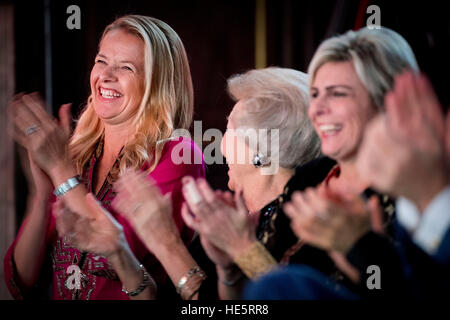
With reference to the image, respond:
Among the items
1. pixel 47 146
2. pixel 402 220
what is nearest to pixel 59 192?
pixel 47 146

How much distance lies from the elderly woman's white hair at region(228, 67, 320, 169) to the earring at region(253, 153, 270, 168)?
0.05 feet

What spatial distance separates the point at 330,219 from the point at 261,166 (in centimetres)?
74

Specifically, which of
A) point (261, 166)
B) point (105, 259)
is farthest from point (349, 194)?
point (105, 259)

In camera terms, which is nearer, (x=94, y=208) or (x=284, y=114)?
(x=94, y=208)

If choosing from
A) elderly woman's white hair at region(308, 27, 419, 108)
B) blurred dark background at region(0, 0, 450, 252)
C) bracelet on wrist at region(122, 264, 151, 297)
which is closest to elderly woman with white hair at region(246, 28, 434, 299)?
elderly woman's white hair at region(308, 27, 419, 108)

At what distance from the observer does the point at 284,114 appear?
5.60 feet

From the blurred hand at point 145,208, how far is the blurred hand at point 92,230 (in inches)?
2.7

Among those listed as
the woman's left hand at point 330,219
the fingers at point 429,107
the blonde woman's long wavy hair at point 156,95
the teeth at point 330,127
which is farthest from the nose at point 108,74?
the fingers at point 429,107

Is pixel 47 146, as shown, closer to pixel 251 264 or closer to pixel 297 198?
pixel 251 264

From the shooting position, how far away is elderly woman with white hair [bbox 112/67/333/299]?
141 cm

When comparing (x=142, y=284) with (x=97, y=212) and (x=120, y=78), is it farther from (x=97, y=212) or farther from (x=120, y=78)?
(x=120, y=78)

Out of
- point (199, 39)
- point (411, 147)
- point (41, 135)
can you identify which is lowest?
point (41, 135)

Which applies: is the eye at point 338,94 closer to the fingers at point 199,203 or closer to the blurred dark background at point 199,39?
the fingers at point 199,203

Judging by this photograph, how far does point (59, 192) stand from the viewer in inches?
65.6
